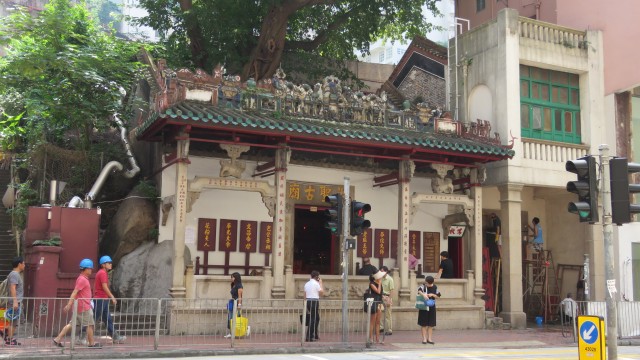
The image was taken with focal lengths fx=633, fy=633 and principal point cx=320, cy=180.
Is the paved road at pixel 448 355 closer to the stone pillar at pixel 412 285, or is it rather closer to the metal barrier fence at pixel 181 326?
the metal barrier fence at pixel 181 326

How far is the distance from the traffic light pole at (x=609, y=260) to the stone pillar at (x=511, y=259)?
30.3ft

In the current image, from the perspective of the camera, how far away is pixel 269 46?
21.8m

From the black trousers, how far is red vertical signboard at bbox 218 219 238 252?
433 cm

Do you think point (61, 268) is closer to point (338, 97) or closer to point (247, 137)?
point (247, 137)

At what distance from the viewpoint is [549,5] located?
23.2 meters

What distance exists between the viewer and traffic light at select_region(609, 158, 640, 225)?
9383 millimetres

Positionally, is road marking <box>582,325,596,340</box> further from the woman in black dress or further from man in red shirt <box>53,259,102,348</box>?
man in red shirt <box>53,259,102,348</box>

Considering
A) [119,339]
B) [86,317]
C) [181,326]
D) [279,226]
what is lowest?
[119,339]

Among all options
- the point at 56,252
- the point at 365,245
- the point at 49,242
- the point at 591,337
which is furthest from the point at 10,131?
the point at 591,337

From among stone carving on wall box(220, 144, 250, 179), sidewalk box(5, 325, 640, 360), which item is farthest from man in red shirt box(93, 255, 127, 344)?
stone carving on wall box(220, 144, 250, 179)

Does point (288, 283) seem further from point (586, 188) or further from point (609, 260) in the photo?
point (586, 188)

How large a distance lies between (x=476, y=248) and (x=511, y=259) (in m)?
1.43

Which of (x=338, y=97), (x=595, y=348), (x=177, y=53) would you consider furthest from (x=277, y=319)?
(x=177, y=53)

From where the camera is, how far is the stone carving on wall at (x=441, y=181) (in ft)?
60.4
